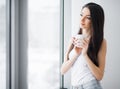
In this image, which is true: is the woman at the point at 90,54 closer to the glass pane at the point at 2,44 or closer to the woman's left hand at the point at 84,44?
the woman's left hand at the point at 84,44

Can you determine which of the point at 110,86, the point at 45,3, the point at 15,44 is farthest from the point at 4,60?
the point at 110,86

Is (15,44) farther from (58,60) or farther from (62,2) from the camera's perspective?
(62,2)

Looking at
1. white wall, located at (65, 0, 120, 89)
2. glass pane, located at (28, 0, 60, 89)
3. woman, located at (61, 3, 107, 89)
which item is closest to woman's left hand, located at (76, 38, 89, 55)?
woman, located at (61, 3, 107, 89)

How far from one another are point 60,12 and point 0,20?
1.38 feet

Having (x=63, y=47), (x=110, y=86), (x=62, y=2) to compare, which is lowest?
(x=110, y=86)

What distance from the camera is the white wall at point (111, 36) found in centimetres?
136

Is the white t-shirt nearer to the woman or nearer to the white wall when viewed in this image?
the woman

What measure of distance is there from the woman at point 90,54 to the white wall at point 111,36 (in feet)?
1.04

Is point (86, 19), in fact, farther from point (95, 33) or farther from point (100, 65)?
point (100, 65)

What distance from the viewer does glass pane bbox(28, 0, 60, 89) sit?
148 cm

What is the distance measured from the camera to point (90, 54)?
104cm

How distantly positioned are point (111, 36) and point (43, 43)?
0.49 meters

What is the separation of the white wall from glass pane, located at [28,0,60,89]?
0.17 meters

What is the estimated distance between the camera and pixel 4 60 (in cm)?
142
